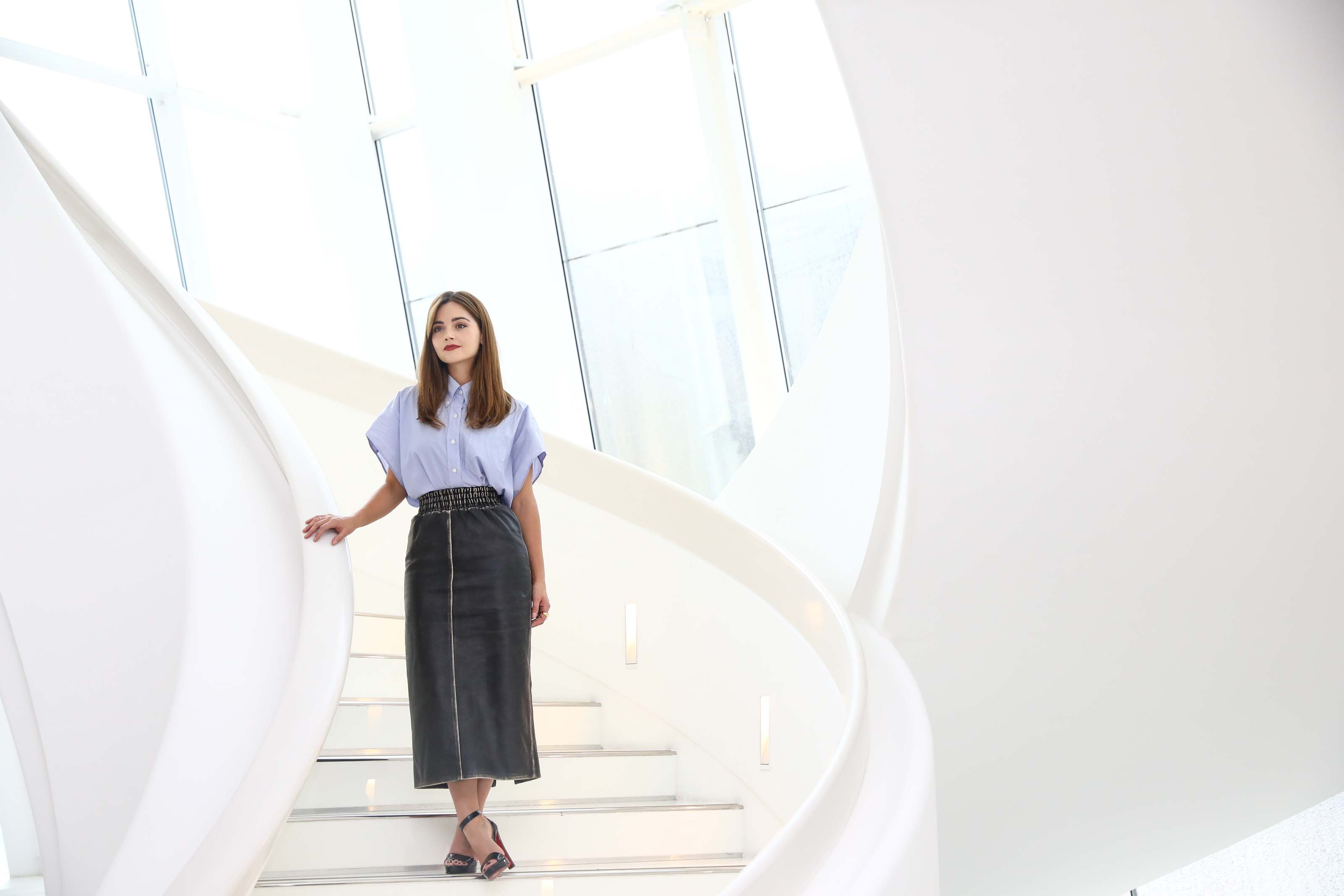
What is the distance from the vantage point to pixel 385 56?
8383mm

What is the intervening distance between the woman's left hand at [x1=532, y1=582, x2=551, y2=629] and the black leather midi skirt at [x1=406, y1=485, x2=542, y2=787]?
8 centimetres

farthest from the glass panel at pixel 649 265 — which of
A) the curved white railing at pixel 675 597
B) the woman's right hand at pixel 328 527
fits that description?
the woman's right hand at pixel 328 527

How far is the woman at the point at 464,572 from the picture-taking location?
268cm

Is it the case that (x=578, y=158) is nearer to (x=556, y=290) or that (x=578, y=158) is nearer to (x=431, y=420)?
(x=556, y=290)

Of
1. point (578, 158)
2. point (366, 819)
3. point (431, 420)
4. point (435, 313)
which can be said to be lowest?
point (366, 819)

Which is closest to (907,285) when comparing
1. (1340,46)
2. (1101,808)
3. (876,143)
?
(876,143)

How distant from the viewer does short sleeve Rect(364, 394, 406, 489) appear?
2816 mm

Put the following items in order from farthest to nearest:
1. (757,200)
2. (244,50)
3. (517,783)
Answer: (244,50)
(757,200)
(517,783)

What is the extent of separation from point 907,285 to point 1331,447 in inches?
65.4

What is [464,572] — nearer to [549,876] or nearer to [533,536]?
[533,536]

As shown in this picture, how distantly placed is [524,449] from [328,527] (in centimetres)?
60

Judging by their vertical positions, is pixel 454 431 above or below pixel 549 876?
above

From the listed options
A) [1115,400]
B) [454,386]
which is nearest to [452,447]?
[454,386]

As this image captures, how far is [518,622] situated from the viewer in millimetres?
2764
